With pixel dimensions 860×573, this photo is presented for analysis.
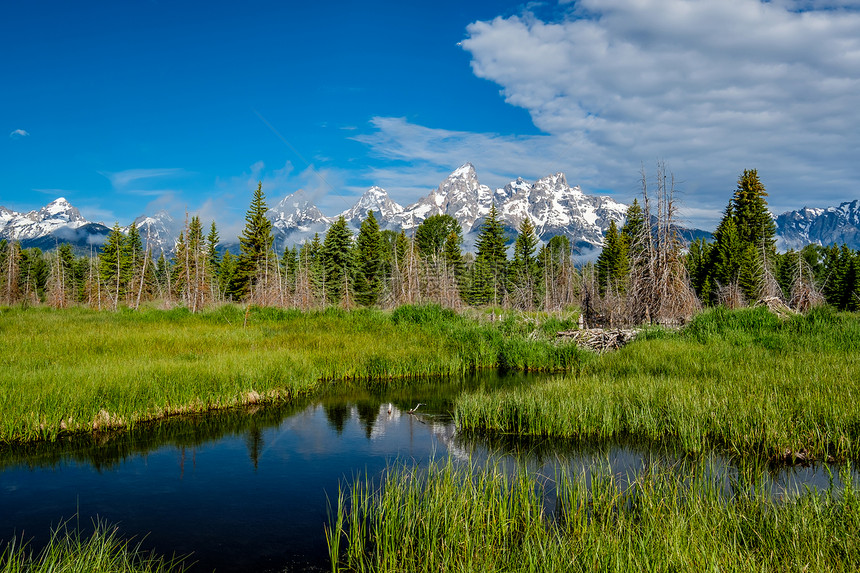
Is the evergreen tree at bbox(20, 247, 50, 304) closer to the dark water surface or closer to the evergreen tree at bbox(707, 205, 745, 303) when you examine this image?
the dark water surface

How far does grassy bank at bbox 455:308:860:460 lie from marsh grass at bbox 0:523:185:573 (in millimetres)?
6414

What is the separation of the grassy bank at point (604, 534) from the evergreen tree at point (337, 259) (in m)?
49.3

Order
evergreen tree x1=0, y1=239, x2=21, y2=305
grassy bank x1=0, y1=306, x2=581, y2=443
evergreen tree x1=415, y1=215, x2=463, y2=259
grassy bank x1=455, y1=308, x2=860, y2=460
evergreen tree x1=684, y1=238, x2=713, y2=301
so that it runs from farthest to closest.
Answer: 1. evergreen tree x1=415, y1=215, x2=463, y2=259
2. evergreen tree x1=0, y1=239, x2=21, y2=305
3. evergreen tree x1=684, y1=238, x2=713, y2=301
4. grassy bank x1=0, y1=306, x2=581, y2=443
5. grassy bank x1=455, y1=308, x2=860, y2=460

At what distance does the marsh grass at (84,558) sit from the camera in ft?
13.4

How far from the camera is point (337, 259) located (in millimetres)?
55344

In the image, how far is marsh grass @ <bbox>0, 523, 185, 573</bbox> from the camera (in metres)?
4.08

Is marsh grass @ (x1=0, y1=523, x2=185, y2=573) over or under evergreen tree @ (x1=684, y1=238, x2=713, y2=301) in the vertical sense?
under

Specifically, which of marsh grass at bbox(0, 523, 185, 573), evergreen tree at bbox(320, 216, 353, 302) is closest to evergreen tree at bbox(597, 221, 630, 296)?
evergreen tree at bbox(320, 216, 353, 302)

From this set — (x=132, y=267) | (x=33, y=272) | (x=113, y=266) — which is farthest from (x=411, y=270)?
(x=33, y=272)

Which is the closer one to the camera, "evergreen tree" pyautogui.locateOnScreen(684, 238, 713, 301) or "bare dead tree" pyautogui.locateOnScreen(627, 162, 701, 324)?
"bare dead tree" pyautogui.locateOnScreen(627, 162, 701, 324)

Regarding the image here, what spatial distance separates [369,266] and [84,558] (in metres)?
56.0

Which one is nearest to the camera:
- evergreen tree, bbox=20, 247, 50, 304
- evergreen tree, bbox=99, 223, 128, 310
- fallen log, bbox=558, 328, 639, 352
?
fallen log, bbox=558, 328, 639, 352

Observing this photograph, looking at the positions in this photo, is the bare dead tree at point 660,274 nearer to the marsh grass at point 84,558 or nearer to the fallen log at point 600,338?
the fallen log at point 600,338

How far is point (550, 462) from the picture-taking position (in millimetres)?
8148
